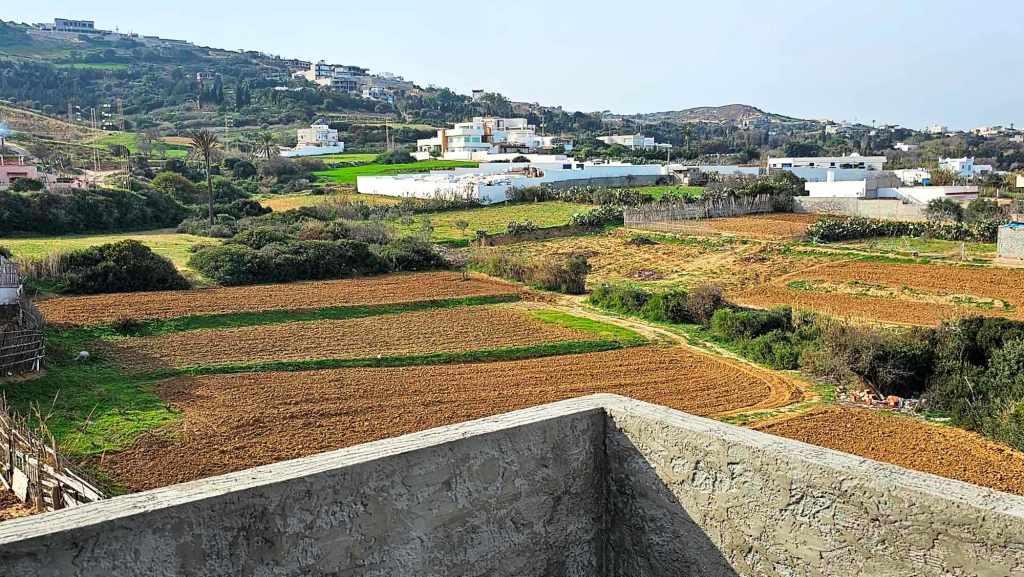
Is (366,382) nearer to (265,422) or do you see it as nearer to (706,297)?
(265,422)

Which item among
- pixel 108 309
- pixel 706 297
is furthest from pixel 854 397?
pixel 108 309

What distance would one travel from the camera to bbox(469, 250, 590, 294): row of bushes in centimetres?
3025

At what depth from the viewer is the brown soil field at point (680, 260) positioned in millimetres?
32812

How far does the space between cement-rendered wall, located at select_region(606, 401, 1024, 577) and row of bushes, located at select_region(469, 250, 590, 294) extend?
2453 centimetres

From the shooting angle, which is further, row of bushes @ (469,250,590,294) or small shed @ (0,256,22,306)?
row of bushes @ (469,250,590,294)

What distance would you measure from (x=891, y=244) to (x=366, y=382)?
98.9 feet

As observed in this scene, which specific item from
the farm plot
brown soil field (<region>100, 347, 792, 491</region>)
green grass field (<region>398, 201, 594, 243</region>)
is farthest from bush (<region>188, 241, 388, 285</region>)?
the farm plot

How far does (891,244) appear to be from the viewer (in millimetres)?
39375

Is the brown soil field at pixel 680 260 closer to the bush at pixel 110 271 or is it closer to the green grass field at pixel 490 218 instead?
the green grass field at pixel 490 218

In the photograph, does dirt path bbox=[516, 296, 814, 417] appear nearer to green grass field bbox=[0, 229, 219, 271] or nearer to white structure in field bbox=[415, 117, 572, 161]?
green grass field bbox=[0, 229, 219, 271]

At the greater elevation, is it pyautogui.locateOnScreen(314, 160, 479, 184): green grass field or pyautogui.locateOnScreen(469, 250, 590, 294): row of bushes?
pyautogui.locateOnScreen(314, 160, 479, 184): green grass field

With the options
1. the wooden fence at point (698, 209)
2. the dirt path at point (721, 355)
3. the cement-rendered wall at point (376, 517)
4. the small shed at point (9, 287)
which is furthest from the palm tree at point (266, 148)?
the cement-rendered wall at point (376, 517)

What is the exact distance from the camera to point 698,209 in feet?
163

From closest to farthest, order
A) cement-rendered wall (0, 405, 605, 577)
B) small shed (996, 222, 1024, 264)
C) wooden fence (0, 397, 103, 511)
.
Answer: cement-rendered wall (0, 405, 605, 577) < wooden fence (0, 397, 103, 511) < small shed (996, 222, 1024, 264)
